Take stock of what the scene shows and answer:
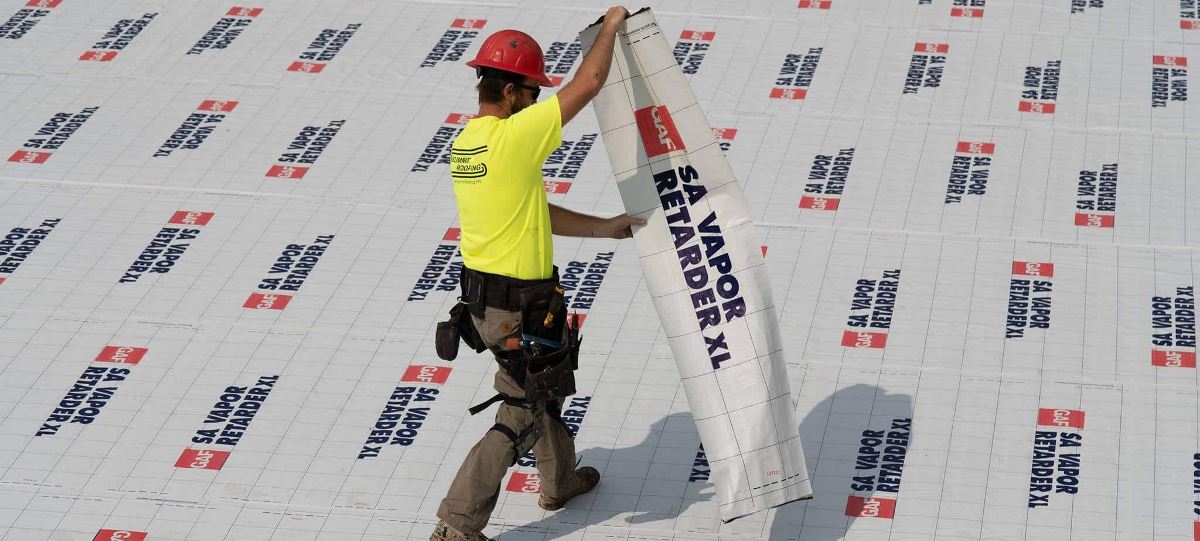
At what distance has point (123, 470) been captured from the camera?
5.37 metres

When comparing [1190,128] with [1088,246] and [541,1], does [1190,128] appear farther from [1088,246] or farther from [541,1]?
[541,1]

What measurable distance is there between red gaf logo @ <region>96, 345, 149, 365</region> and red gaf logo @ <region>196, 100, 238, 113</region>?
209cm

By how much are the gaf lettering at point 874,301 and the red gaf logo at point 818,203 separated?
23.0 inches

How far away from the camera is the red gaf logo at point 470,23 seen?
27.9 feet

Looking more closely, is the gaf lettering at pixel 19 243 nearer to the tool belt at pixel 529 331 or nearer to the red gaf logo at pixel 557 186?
the red gaf logo at pixel 557 186

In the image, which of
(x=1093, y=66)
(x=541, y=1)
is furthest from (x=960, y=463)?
(x=541, y=1)

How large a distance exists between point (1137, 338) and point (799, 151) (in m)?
1.95

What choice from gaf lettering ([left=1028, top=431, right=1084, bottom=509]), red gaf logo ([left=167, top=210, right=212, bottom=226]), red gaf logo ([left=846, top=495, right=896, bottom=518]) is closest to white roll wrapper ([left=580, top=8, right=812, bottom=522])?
red gaf logo ([left=846, top=495, right=896, bottom=518])

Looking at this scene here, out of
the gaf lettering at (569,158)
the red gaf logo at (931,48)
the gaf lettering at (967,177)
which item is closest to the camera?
the gaf lettering at (967,177)

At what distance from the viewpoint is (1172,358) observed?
570cm

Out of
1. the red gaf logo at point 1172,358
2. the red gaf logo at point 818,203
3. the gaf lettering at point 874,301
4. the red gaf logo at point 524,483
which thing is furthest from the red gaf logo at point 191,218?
the red gaf logo at point 1172,358

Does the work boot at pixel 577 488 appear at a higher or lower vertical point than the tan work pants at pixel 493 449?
lower

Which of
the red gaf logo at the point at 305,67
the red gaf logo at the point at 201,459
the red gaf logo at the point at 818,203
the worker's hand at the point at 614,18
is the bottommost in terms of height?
the red gaf logo at the point at 818,203

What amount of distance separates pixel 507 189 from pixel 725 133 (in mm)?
3039
